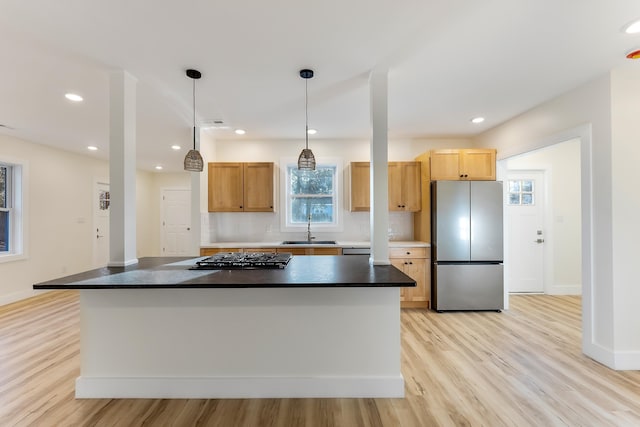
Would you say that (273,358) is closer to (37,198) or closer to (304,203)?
(304,203)

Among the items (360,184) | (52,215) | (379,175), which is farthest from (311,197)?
(52,215)

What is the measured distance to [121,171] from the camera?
93.2 inches

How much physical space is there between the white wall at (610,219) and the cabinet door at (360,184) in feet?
8.04

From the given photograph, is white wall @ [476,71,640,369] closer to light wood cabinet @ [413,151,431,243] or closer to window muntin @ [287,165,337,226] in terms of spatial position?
light wood cabinet @ [413,151,431,243]

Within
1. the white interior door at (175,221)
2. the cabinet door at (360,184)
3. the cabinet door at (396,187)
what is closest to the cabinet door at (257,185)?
the cabinet door at (360,184)

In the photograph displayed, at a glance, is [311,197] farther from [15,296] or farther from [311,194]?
[15,296]

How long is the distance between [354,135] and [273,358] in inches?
135

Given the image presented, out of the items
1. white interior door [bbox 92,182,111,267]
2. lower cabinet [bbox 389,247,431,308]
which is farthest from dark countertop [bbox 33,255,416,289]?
white interior door [bbox 92,182,111,267]

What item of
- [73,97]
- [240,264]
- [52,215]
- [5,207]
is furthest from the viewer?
[52,215]

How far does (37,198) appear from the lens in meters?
4.81

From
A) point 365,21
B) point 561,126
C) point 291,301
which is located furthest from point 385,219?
point 561,126

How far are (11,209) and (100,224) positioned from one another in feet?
5.53

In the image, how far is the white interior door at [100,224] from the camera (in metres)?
6.01

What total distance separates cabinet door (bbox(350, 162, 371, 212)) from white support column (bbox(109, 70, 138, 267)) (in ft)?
9.51
